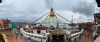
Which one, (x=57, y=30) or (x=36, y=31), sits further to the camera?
(x=36, y=31)

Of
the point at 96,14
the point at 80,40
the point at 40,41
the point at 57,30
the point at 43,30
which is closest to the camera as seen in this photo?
the point at 57,30

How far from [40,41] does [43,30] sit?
3198 millimetres

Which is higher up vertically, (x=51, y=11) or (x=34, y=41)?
(x=51, y=11)

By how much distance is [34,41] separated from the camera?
31.5m

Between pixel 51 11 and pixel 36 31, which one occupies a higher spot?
pixel 51 11

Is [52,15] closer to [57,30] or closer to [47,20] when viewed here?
[47,20]

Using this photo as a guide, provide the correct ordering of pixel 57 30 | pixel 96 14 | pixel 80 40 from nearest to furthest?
pixel 57 30 < pixel 96 14 < pixel 80 40

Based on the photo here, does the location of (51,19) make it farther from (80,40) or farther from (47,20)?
(80,40)

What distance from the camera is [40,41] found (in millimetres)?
29781

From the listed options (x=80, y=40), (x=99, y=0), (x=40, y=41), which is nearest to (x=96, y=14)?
(x=80, y=40)

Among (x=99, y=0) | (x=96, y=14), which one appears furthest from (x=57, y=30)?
(x=96, y=14)

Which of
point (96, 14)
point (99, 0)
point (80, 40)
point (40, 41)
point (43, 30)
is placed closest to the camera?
point (99, 0)

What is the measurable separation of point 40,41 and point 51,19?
5275 mm

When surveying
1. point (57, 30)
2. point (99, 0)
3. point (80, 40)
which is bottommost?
point (80, 40)
